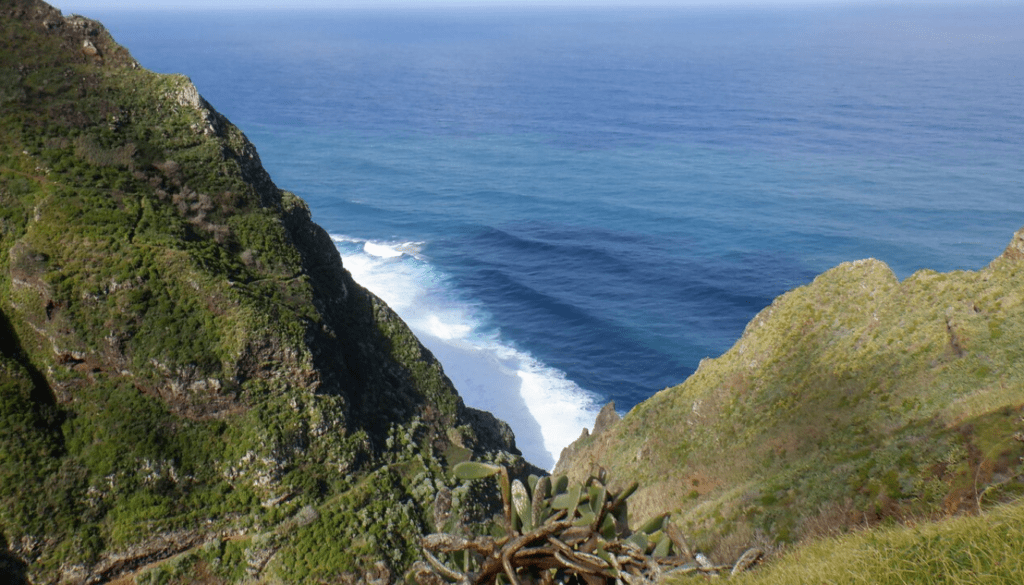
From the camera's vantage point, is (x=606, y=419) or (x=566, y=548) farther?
(x=606, y=419)

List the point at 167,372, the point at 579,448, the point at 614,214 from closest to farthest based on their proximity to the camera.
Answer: the point at 167,372
the point at 579,448
the point at 614,214

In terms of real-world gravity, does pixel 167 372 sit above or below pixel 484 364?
above

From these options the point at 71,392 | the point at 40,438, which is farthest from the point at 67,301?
the point at 40,438

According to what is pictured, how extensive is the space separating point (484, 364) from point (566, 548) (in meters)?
54.7

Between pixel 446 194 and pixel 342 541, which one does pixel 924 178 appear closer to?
pixel 446 194

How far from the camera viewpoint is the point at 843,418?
3136 centimetres

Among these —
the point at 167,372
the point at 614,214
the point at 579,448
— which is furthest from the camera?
the point at 614,214

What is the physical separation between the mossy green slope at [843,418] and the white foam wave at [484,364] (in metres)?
15.3

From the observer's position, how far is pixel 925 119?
162500 millimetres

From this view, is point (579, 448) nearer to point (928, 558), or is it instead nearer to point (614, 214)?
point (928, 558)

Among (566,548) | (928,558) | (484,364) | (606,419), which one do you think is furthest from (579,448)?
(928,558)

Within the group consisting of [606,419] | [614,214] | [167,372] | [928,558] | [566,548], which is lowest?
[606,419]

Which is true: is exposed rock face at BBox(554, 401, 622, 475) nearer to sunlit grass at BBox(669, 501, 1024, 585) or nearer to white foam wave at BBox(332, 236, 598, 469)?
white foam wave at BBox(332, 236, 598, 469)

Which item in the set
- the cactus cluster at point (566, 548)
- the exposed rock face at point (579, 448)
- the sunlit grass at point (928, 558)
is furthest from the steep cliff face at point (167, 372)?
the sunlit grass at point (928, 558)
